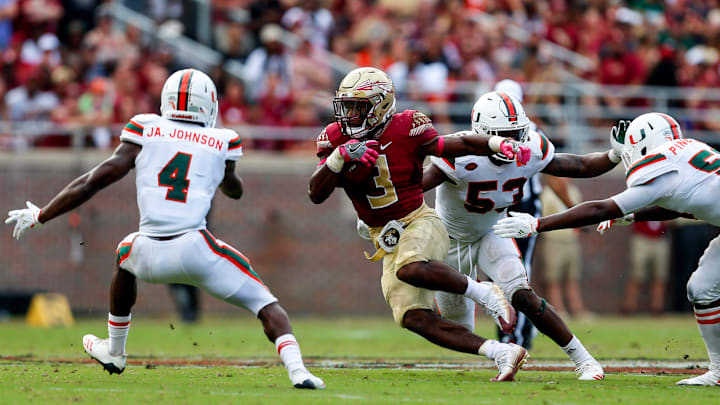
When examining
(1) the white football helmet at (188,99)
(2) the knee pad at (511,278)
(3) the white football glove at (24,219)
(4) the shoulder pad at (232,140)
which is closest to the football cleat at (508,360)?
(2) the knee pad at (511,278)

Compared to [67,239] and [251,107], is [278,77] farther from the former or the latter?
[67,239]

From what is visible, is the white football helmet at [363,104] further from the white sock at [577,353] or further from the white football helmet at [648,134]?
the white sock at [577,353]

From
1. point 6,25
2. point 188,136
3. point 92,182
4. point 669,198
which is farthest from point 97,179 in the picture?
point 6,25

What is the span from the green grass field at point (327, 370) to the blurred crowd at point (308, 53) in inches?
150

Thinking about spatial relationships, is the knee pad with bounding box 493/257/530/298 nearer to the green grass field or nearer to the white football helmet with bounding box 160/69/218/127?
the green grass field

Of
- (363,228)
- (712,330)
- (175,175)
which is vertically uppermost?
(175,175)

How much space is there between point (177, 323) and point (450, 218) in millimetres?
6992

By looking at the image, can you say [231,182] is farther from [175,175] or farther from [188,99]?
[188,99]

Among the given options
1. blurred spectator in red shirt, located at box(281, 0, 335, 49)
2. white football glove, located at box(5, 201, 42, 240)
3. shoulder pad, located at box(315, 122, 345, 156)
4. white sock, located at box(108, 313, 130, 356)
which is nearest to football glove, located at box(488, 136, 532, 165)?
shoulder pad, located at box(315, 122, 345, 156)

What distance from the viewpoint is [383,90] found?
695cm

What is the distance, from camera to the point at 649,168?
21.1ft

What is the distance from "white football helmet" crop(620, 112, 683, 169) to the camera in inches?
263

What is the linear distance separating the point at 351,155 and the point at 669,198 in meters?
2.07

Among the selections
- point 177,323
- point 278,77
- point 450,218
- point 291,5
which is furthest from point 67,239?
point 450,218
